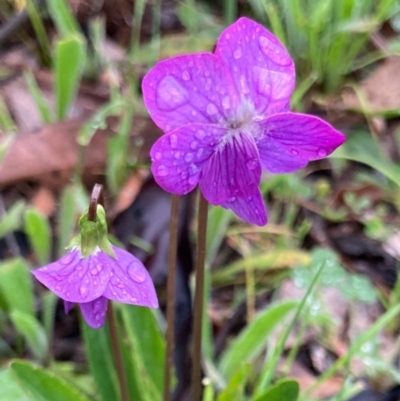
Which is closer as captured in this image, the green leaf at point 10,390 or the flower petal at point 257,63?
the flower petal at point 257,63

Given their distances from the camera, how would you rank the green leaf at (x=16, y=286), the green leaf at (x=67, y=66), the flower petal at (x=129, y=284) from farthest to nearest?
1. the green leaf at (x=67, y=66)
2. the green leaf at (x=16, y=286)
3. the flower petal at (x=129, y=284)

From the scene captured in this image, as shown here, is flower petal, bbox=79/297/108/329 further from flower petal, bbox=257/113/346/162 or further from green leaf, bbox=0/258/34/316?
green leaf, bbox=0/258/34/316

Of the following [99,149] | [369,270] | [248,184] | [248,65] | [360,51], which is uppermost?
[248,65]

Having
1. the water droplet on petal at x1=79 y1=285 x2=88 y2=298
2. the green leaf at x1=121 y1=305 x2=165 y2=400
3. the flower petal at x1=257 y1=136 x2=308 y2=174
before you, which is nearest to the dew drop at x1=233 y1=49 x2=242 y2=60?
the flower petal at x1=257 y1=136 x2=308 y2=174

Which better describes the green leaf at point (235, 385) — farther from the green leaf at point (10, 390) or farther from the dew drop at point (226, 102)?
the dew drop at point (226, 102)

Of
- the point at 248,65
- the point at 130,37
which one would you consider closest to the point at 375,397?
the point at 248,65

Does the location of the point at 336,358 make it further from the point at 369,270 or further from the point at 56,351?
the point at 56,351

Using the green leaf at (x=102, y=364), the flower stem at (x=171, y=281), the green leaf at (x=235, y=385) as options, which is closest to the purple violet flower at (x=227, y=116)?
the flower stem at (x=171, y=281)
